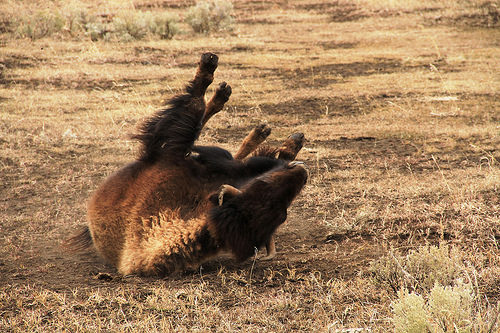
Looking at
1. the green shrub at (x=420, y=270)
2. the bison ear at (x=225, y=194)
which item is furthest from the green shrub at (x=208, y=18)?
the green shrub at (x=420, y=270)

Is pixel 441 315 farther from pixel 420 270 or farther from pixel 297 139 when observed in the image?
pixel 297 139

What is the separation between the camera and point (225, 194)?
3711 millimetres

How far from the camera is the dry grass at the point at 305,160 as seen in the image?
3.51 metres

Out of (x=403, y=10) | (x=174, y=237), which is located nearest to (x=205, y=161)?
(x=174, y=237)

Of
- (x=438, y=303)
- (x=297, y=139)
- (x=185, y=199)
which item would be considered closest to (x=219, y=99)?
(x=297, y=139)

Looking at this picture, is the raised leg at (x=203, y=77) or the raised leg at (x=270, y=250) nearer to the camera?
the raised leg at (x=270, y=250)

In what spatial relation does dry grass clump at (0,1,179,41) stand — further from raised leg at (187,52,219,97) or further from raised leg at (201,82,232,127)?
raised leg at (187,52,219,97)

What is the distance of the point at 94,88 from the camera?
10648 mm

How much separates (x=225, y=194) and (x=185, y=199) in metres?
0.40

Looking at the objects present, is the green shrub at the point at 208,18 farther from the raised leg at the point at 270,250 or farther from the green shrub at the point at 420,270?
the green shrub at the point at 420,270

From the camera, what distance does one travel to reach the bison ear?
12.0 feet

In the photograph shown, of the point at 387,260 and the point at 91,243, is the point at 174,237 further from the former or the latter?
the point at 387,260

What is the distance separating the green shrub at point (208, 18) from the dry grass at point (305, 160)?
1648 millimetres

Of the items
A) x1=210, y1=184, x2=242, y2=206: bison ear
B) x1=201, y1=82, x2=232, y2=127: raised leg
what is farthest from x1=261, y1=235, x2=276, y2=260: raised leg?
x1=201, y1=82, x2=232, y2=127: raised leg
